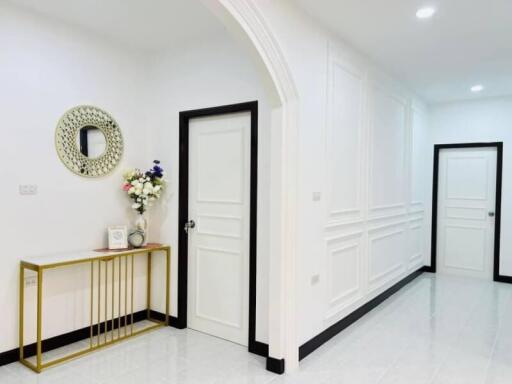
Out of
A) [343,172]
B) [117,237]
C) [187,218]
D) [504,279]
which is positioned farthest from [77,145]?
[504,279]

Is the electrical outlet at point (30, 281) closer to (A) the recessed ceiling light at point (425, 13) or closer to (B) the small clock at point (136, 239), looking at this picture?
(B) the small clock at point (136, 239)

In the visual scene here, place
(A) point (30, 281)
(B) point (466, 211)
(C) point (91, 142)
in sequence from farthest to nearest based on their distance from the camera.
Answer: (B) point (466, 211), (C) point (91, 142), (A) point (30, 281)

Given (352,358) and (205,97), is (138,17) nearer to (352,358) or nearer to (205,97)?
(205,97)

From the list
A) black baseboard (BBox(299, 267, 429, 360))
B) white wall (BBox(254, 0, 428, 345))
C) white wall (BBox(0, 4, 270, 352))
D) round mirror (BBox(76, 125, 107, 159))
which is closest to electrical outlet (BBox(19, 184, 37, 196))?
white wall (BBox(0, 4, 270, 352))

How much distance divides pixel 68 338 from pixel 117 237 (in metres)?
0.93

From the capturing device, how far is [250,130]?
332cm

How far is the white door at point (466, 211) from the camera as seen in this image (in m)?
5.84

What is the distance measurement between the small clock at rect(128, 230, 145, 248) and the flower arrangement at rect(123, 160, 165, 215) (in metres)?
0.22

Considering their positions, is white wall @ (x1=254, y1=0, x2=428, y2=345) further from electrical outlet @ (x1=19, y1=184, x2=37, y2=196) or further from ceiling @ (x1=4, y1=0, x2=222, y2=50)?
electrical outlet @ (x1=19, y1=184, x2=37, y2=196)

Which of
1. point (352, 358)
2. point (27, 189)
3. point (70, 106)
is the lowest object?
point (352, 358)

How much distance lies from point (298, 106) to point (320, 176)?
0.64 meters

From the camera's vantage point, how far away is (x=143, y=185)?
3.70 metres

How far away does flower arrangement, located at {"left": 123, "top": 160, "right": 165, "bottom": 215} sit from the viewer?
145 inches

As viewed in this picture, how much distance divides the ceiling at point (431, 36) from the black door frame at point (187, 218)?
101 cm
